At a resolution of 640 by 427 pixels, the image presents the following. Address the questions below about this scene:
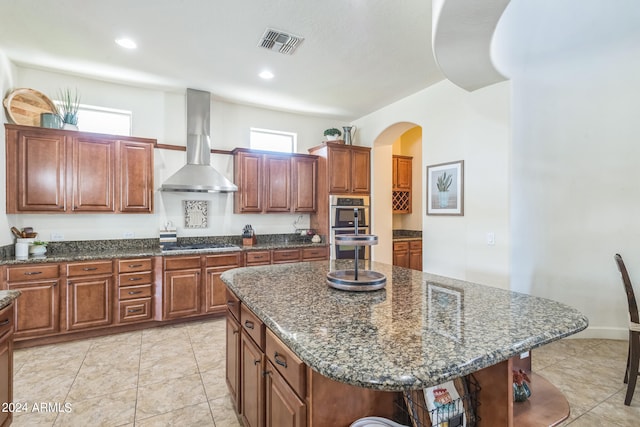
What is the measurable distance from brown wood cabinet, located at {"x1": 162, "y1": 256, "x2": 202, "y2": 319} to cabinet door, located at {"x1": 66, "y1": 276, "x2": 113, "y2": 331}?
1.86ft

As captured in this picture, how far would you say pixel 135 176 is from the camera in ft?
12.4

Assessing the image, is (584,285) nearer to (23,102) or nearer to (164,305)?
(164,305)

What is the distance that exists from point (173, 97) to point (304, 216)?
2.58 meters

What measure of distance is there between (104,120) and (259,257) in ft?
8.67

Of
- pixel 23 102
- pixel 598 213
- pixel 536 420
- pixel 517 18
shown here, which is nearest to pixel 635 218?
pixel 598 213

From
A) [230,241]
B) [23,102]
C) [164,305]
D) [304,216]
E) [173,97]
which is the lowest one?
[164,305]

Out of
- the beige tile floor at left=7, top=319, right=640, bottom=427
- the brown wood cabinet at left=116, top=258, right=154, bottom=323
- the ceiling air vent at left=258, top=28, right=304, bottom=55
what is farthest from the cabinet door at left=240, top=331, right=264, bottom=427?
the ceiling air vent at left=258, top=28, right=304, bottom=55

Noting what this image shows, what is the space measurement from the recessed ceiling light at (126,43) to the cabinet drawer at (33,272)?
233 centimetres

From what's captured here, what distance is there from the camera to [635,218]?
320cm

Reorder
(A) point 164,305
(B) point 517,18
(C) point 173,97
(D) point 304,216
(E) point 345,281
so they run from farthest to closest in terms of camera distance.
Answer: (D) point 304,216 < (C) point 173,97 < (A) point 164,305 < (B) point 517,18 < (E) point 345,281

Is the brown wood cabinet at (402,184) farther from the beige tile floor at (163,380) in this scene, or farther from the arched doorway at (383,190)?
the beige tile floor at (163,380)

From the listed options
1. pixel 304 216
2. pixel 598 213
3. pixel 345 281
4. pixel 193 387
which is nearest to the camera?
pixel 345 281

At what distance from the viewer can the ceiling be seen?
8.23ft

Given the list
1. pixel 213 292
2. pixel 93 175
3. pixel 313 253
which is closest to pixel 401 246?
pixel 313 253
